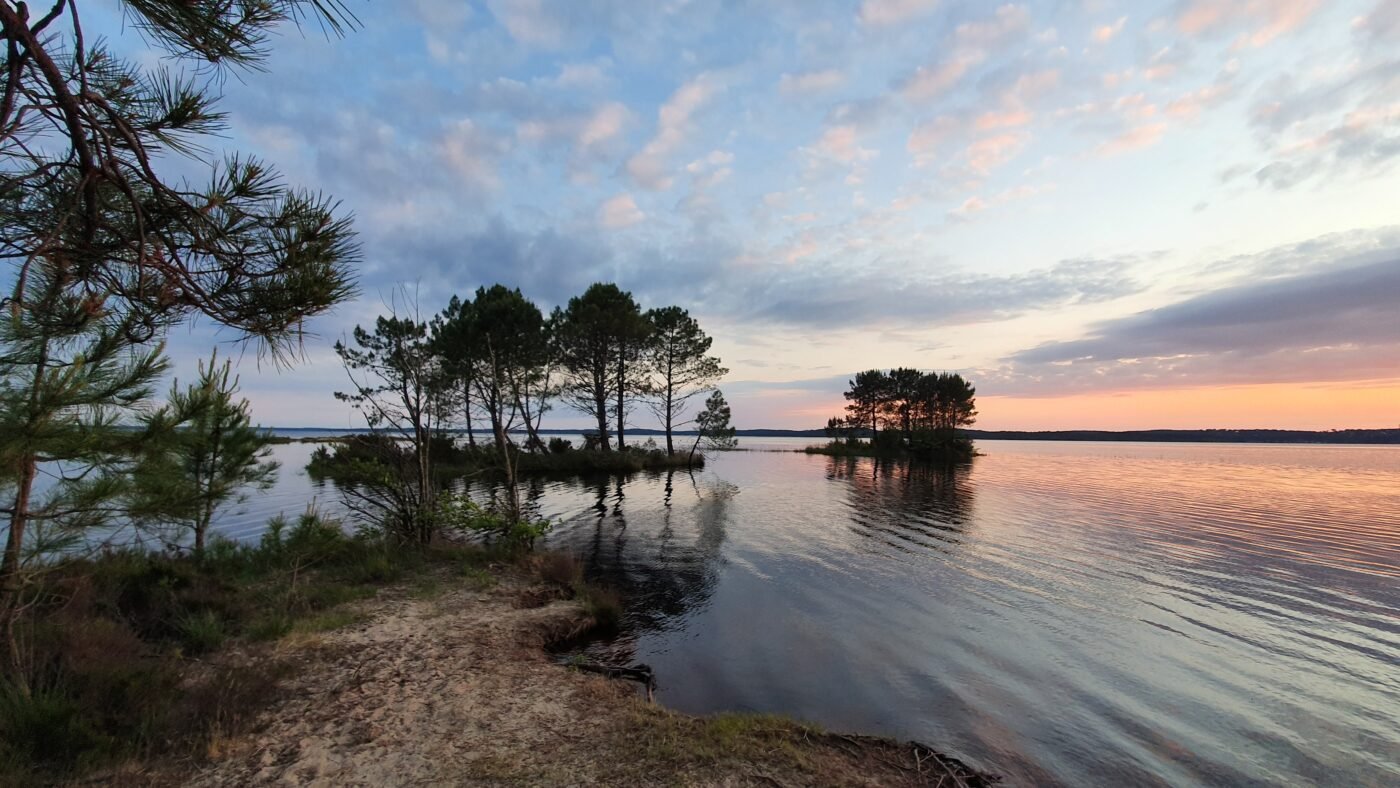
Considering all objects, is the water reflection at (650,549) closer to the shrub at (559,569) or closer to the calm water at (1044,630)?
the calm water at (1044,630)

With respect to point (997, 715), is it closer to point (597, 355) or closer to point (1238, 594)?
point (1238, 594)

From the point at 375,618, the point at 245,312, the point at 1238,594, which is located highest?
the point at 245,312

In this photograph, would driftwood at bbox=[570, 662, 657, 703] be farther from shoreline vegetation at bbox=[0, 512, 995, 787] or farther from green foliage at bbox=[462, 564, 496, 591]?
green foliage at bbox=[462, 564, 496, 591]

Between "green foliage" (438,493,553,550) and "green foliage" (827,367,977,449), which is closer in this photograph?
"green foliage" (438,493,553,550)

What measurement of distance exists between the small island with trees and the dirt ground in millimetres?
61578

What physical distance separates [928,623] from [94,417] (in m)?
10.4

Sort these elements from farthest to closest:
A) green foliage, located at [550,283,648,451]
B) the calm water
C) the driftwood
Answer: green foliage, located at [550,283,648,451] < the driftwood < the calm water

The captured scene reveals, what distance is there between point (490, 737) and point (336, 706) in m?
1.65

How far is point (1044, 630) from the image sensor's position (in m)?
9.27

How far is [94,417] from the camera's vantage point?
3467 millimetres

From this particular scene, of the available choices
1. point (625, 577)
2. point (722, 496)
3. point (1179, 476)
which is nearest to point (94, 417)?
point (625, 577)

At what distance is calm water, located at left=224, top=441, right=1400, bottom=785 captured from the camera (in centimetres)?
600

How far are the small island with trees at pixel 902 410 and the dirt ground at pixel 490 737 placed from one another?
61578 mm

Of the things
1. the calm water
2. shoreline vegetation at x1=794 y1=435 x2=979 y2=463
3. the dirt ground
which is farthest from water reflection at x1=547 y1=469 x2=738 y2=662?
shoreline vegetation at x1=794 y1=435 x2=979 y2=463
